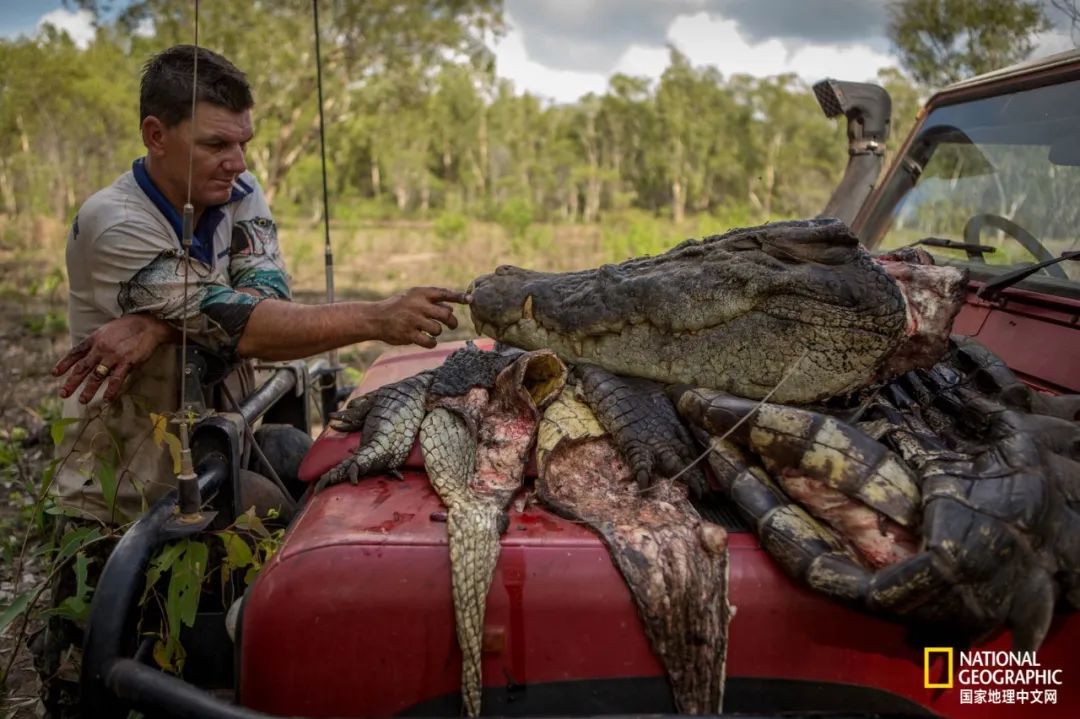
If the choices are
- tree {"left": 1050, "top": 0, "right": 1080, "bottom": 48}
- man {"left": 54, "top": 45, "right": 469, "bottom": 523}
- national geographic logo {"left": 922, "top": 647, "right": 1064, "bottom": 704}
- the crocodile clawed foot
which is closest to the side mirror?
tree {"left": 1050, "top": 0, "right": 1080, "bottom": 48}

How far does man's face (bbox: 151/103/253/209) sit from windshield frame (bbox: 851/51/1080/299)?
205 centimetres

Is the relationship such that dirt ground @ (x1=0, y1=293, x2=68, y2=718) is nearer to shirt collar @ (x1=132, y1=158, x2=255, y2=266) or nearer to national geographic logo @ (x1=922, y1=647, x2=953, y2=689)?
shirt collar @ (x1=132, y1=158, x2=255, y2=266)

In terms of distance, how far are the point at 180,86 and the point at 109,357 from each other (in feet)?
2.35

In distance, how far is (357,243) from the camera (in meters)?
19.7

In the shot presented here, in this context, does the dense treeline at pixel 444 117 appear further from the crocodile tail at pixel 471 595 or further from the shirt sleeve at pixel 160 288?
the crocodile tail at pixel 471 595

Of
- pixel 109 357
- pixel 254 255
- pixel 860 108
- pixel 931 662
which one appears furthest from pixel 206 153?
pixel 860 108

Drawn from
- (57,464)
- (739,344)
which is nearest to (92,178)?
(57,464)

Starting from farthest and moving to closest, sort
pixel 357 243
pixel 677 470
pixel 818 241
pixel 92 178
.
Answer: pixel 357 243 → pixel 92 178 → pixel 818 241 → pixel 677 470

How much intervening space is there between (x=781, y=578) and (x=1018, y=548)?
1.20 ft

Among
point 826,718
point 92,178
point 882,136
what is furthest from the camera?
point 92,178

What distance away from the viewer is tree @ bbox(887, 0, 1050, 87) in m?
7.96

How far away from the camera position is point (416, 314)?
1.80 metres

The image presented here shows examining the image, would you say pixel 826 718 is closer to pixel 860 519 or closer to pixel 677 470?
pixel 860 519

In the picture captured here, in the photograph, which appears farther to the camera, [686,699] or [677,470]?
[677,470]
